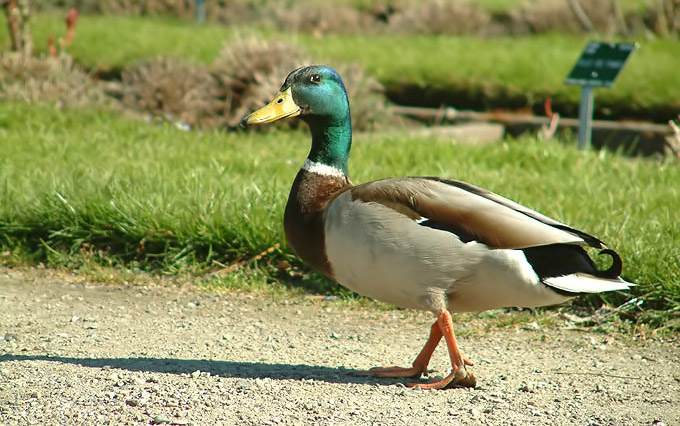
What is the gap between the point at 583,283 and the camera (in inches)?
119

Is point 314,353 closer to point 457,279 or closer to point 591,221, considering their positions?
point 457,279

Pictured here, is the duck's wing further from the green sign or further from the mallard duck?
the green sign

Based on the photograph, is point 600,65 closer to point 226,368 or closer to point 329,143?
point 329,143

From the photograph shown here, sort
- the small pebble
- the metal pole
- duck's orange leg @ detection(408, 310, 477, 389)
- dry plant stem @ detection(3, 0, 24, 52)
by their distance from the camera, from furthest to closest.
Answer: dry plant stem @ detection(3, 0, 24, 52)
the metal pole
duck's orange leg @ detection(408, 310, 477, 389)
the small pebble

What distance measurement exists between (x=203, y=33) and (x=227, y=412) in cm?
937

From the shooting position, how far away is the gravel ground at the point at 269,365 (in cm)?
297

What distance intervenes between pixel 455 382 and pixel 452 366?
0.20ft

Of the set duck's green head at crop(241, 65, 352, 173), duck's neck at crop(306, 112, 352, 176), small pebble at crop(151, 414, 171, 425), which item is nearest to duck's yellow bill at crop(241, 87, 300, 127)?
duck's green head at crop(241, 65, 352, 173)

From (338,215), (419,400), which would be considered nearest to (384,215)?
(338,215)

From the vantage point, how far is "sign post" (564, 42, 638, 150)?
6.29 metres

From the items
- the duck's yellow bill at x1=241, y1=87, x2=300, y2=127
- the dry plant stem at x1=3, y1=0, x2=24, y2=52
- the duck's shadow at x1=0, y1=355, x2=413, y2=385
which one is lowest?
the duck's shadow at x1=0, y1=355, x2=413, y2=385

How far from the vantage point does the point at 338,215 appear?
3.15 m

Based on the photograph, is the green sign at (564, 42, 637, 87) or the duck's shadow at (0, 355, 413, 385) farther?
the green sign at (564, 42, 637, 87)

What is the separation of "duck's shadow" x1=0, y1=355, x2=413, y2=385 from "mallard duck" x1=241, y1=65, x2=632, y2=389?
35 cm
